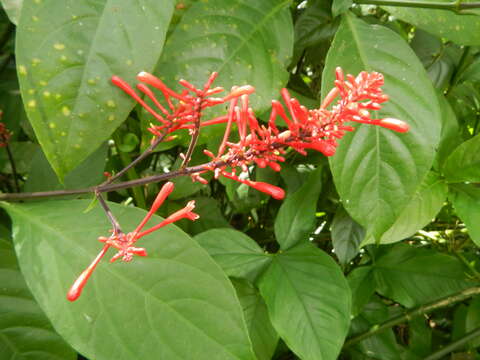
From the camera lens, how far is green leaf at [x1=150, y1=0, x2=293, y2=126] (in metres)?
0.73

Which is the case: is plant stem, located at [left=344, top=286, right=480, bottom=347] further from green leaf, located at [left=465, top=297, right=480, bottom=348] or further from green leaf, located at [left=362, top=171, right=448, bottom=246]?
green leaf, located at [left=362, top=171, right=448, bottom=246]

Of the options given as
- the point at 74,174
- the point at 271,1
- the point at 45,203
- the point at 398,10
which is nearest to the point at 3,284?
the point at 45,203

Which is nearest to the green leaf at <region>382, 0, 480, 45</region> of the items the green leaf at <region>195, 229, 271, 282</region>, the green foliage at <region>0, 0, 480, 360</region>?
the green foliage at <region>0, 0, 480, 360</region>

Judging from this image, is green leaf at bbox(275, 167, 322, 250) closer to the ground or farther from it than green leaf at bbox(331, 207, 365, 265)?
farther from it

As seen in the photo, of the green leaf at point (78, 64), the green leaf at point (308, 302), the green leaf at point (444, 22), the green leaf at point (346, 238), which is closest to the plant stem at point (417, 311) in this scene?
the green leaf at point (346, 238)

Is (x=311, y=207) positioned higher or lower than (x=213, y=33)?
lower

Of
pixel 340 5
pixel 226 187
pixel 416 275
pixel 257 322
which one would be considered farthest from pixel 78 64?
pixel 416 275

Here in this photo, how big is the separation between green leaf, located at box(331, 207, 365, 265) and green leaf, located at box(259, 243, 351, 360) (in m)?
0.11

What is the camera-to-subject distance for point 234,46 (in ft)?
2.52

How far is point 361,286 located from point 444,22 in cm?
59

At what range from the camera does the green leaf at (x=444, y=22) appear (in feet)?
2.78

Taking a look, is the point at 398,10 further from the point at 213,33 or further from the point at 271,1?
the point at 213,33

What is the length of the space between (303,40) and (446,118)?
1.14 feet

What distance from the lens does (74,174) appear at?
2.86 ft
